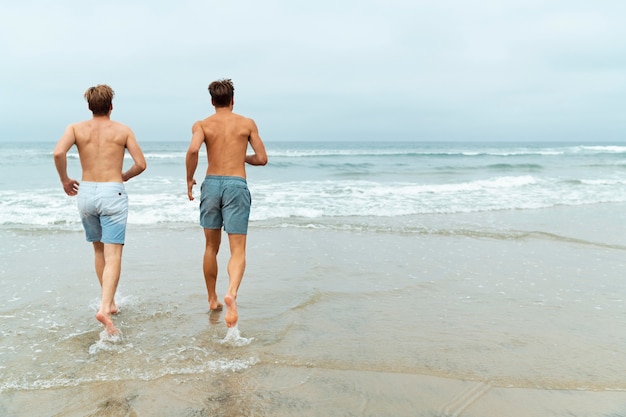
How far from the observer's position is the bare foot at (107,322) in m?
3.86

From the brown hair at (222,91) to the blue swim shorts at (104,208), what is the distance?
1055mm

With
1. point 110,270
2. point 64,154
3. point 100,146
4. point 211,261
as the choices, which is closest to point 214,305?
point 211,261

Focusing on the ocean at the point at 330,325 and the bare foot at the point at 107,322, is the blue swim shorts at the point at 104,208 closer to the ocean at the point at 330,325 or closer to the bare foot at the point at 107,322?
the bare foot at the point at 107,322

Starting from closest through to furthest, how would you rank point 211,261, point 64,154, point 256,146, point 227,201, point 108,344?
point 108,344, point 64,154, point 227,201, point 256,146, point 211,261

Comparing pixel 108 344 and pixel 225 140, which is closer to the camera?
pixel 108 344

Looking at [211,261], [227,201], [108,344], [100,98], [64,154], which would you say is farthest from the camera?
[211,261]

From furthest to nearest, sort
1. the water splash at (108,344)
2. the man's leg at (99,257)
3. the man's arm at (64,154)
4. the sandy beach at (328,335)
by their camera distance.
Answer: the man's leg at (99,257) → the man's arm at (64,154) → the water splash at (108,344) → the sandy beach at (328,335)

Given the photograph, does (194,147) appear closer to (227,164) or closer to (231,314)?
(227,164)

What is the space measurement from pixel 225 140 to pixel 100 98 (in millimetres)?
1009

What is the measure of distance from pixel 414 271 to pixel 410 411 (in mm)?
3390

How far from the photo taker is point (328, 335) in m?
4.13

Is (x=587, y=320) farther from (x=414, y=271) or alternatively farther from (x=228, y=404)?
(x=228, y=404)

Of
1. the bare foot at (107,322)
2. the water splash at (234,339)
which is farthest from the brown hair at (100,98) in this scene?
the water splash at (234,339)

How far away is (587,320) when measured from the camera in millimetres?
4543
